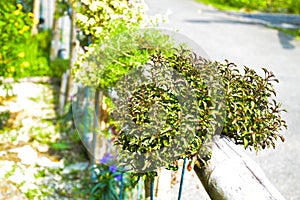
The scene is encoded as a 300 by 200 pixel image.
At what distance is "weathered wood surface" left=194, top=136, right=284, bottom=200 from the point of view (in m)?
1.80

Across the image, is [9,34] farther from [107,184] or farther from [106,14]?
[107,184]

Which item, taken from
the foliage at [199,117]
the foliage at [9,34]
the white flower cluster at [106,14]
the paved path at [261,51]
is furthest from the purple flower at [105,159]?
the foliage at [199,117]

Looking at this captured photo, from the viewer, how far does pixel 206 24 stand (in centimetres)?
1050

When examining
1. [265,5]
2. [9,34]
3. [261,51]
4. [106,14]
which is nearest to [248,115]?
[106,14]

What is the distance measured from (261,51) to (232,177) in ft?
24.6

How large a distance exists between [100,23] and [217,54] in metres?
5.02

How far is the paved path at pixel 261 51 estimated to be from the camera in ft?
16.2

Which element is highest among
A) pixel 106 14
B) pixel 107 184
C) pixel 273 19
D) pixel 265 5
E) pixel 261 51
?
pixel 265 5

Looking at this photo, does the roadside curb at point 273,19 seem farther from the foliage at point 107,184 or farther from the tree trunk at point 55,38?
the foliage at point 107,184

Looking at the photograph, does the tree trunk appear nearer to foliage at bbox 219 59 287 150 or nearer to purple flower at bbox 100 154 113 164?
purple flower at bbox 100 154 113 164

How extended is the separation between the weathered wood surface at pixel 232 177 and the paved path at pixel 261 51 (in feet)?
8.63

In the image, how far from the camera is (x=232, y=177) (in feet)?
6.08

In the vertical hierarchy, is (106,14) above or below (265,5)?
below

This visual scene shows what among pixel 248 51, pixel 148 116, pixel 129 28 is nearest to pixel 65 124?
pixel 129 28
